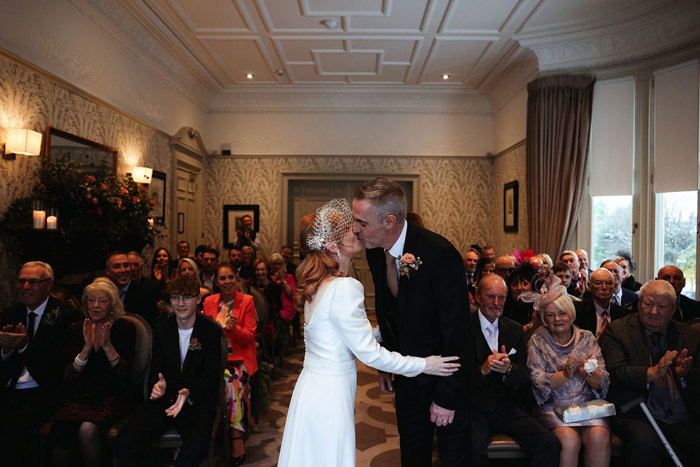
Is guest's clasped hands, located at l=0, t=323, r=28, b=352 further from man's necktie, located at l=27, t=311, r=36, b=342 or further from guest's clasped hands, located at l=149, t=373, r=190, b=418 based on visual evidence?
guest's clasped hands, located at l=149, t=373, r=190, b=418

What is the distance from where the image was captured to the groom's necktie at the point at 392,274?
2.38 metres

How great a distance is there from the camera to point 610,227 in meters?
6.30

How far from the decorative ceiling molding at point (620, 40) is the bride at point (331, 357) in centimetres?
533

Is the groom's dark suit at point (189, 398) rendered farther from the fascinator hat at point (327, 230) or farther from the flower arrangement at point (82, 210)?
the flower arrangement at point (82, 210)

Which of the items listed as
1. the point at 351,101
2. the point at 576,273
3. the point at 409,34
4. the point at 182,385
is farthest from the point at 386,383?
the point at 351,101

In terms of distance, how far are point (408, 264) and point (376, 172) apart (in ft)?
24.9

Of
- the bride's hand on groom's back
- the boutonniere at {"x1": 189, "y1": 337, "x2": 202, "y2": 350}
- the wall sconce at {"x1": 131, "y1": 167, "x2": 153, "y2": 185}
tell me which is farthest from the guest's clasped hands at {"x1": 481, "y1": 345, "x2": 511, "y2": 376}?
the wall sconce at {"x1": 131, "y1": 167, "x2": 153, "y2": 185}

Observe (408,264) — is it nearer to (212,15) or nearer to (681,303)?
(681,303)

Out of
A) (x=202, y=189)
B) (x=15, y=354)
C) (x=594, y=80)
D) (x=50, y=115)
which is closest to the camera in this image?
(x=15, y=354)

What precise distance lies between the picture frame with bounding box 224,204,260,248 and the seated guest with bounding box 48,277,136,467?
21.0 feet

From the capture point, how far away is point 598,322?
3.98 meters

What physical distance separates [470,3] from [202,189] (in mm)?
6176

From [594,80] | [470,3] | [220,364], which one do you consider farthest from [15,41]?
[594,80]

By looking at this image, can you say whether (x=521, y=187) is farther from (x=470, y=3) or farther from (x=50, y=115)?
(x=50, y=115)
